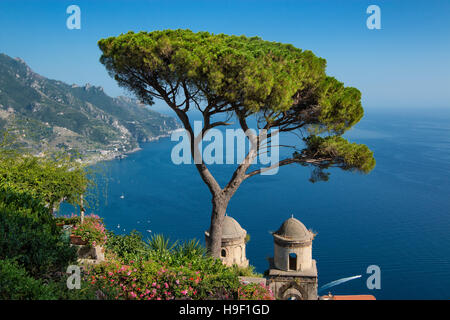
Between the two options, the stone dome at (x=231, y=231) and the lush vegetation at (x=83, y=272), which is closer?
the lush vegetation at (x=83, y=272)

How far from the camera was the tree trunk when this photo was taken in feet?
26.8

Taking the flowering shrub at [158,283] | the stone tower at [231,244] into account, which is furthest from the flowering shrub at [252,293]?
the stone tower at [231,244]

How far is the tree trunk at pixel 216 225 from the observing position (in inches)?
322

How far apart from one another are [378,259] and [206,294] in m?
36.3

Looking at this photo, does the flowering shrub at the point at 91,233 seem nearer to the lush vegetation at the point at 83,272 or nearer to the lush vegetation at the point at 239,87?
the lush vegetation at the point at 83,272

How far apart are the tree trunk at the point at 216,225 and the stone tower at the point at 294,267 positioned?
2610 millimetres

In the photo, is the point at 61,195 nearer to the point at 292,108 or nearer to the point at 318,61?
the point at 292,108

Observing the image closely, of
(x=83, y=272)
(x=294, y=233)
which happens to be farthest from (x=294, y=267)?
(x=83, y=272)

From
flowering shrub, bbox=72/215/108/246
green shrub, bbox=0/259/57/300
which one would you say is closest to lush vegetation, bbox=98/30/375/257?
flowering shrub, bbox=72/215/108/246

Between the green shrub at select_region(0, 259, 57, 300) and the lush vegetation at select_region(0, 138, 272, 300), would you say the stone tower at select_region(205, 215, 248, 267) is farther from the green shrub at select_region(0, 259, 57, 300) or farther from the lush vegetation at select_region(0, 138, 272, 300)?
the green shrub at select_region(0, 259, 57, 300)

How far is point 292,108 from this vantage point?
8.43 meters

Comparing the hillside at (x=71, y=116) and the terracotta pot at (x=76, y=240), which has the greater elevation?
the hillside at (x=71, y=116)

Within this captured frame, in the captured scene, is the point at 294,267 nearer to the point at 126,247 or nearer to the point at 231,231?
the point at 231,231

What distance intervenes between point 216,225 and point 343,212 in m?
42.8
